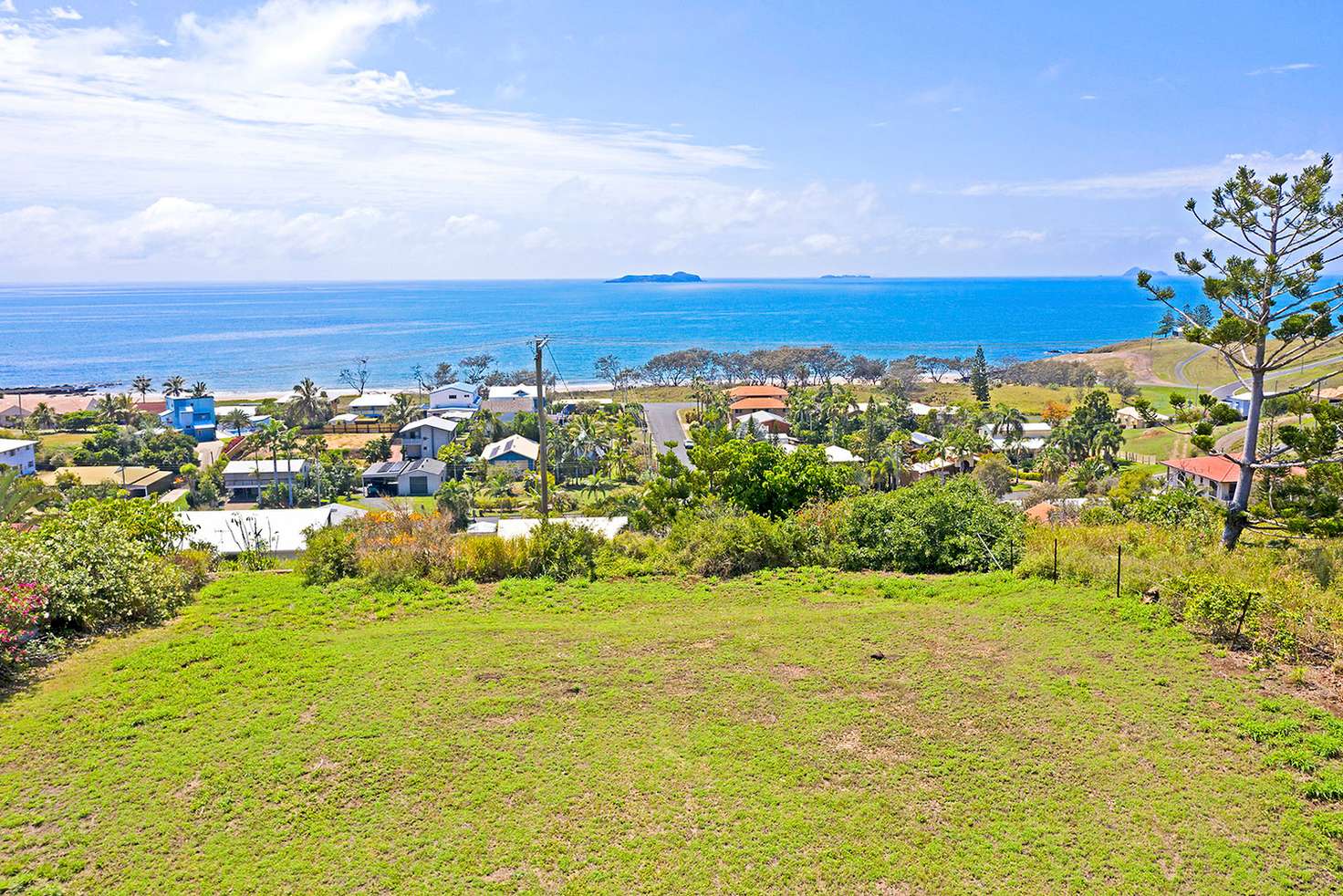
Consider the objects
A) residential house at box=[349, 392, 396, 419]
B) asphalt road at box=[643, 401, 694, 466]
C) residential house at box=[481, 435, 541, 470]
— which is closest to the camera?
residential house at box=[481, 435, 541, 470]

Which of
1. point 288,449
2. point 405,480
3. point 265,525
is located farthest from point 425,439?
point 265,525

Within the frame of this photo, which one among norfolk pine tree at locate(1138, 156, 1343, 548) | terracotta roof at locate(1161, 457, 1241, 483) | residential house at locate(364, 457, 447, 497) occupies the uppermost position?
norfolk pine tree at locate(1138, 156, 1343, 548)

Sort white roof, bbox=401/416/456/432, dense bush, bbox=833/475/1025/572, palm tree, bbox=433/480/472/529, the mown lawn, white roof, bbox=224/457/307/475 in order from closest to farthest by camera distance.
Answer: the mown lawn → dense bush, bbox=833/475/1025/572 → palm tree, bbox=433/480/472/529 → white roof, bbox=224/457/307/475 → white roof, bbox=401/416/456/432

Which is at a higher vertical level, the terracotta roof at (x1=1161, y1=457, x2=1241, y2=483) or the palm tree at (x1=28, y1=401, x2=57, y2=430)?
the terracotta roof at (x1=1161, y1=457, x2=1241, y2=483)

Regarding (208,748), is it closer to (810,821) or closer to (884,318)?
(810,821)

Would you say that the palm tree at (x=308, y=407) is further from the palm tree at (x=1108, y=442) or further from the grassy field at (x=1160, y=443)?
the grassy field at (x=1160, y=443)

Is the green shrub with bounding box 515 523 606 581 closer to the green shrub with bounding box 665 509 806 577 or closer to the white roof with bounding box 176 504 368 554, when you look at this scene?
the green shrub with bounding box 665 509 806 577

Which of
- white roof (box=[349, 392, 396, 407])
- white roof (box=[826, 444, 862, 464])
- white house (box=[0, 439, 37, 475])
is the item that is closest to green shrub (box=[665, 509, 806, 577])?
white roof (box=[826, 444, 862, 464])

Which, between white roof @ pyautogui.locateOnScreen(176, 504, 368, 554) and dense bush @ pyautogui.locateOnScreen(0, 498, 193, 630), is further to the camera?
white roof @ pyautogui.locateOnScreen(176, 504, 368, 554)
